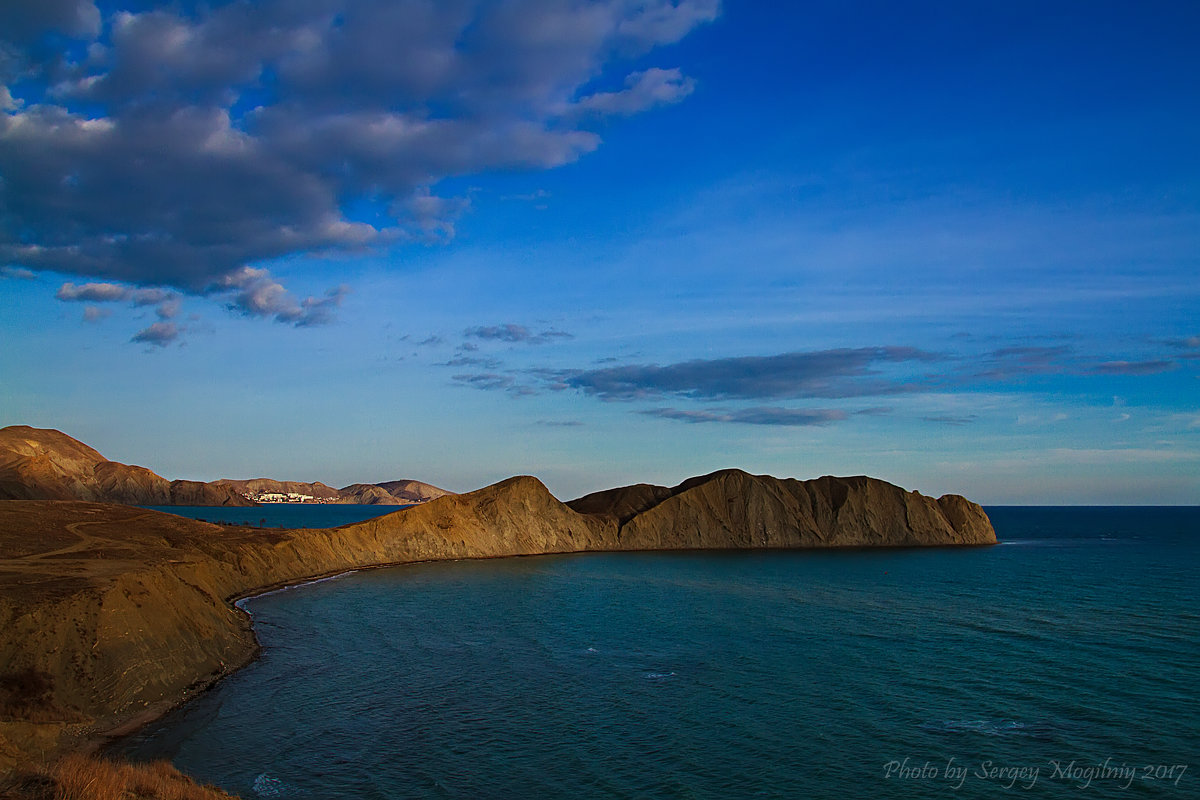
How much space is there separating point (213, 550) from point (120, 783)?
218 ft

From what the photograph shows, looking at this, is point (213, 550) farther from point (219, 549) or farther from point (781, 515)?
point (781, 515)

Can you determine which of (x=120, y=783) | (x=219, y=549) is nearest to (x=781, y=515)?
(x=219, y=549)

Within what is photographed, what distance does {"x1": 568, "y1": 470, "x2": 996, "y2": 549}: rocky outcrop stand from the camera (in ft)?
470

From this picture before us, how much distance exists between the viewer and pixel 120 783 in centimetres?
2177

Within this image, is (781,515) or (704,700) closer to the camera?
(704,700)

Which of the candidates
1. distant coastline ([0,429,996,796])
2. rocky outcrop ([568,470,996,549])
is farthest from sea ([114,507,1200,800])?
rocky outcrop ([568,470,996,549])

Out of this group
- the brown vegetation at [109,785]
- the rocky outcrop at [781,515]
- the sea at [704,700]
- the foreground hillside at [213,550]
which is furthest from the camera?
the rocky outcrop at [781,515]

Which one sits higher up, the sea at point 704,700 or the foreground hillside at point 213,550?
the foreground hillside at point 213,550

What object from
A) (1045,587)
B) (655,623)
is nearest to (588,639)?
(655,623)

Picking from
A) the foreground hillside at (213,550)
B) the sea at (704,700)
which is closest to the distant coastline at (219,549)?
the foreground hillside at (213,550)

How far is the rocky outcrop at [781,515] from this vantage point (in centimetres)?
14338

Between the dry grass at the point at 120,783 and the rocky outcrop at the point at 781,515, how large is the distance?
389ft

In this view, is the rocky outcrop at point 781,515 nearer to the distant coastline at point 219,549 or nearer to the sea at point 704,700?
the distant coastline at point 219,549

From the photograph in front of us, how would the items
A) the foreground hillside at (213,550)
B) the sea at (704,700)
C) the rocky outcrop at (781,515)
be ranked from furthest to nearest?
the rocky outcrop at (781,515) → the foreground hillside at (213,550) → the sea at (704,700)
